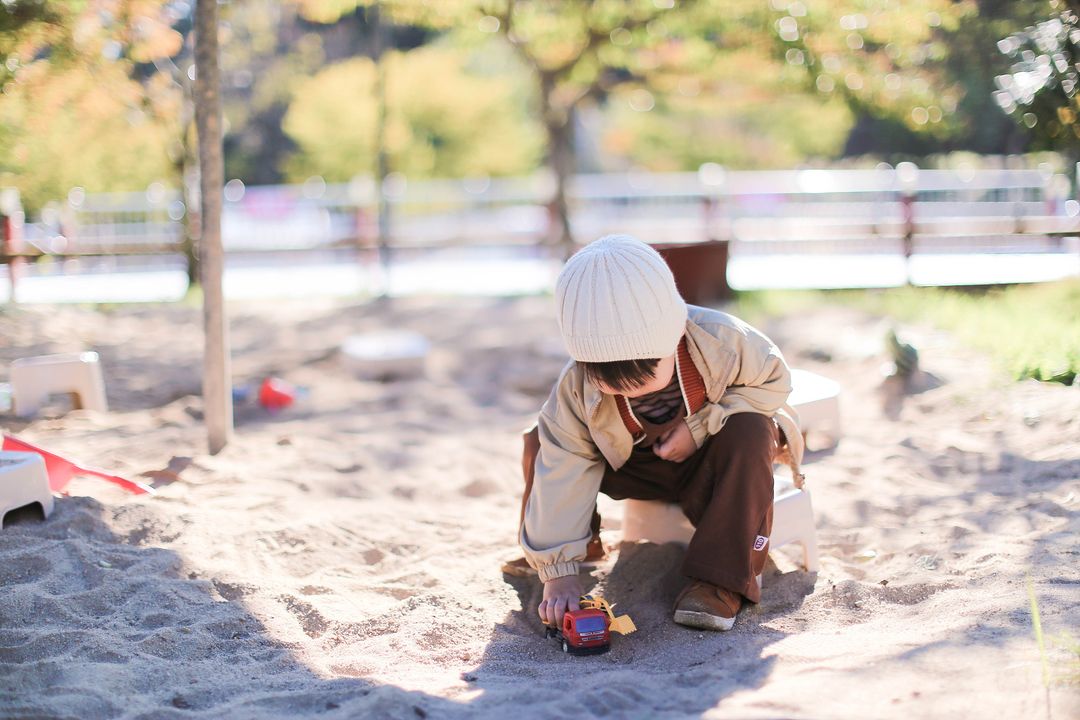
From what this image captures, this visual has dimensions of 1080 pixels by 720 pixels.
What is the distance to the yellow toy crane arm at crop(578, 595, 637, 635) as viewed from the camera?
Answer: 2.41 m

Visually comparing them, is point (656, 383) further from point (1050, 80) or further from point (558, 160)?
point (558, 160)

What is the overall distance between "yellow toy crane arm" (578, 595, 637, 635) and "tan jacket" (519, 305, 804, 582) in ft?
0.26

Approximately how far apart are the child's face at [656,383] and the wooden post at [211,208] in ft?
7.35

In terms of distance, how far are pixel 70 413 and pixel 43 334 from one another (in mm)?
2194

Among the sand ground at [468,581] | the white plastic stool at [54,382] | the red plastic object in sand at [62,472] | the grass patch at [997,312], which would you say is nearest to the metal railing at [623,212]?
the grass patch at [997,312]

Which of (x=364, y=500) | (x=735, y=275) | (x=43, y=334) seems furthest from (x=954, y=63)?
(x=43, y=334)

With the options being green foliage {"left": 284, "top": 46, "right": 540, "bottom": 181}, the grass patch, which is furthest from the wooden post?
green foliage {"left": 284, "top": 46, "right": 540, "bottom": 181}

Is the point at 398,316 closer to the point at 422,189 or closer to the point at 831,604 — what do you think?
the point at 831,604

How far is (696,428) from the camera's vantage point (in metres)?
2.47

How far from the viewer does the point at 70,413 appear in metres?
4.75

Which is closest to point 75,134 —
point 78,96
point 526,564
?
point 78,96

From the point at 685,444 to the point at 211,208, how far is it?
94.0 inches

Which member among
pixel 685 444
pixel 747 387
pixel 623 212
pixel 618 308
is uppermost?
pixel 623 212

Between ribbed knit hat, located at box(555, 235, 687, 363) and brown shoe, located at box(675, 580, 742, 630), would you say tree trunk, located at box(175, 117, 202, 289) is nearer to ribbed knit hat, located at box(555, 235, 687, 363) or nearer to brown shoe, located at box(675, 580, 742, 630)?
ribbed knit hat, located at box(555, 235, 687, 363)
